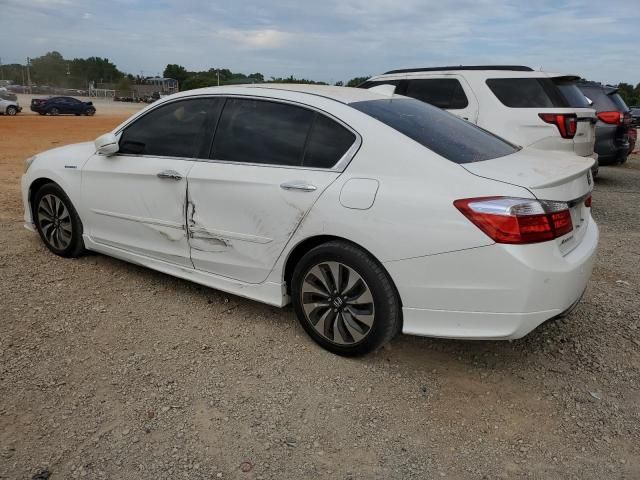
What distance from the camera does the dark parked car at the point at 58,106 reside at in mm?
36969

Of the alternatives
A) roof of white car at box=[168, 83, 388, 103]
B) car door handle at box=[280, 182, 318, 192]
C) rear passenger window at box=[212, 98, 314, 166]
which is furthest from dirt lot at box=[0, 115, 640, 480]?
roof of white car at box=[168, 83, 388, 103]

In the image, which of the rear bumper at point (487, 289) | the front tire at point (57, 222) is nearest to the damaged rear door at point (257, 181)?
the rear bumper at point (487, 289)

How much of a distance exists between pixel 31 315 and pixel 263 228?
5.84 feet

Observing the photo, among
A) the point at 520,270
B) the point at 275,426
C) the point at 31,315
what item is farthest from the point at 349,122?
the point at 31,315

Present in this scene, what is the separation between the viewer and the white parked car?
110 inches

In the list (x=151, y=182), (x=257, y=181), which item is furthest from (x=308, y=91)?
(x=151, y=182)

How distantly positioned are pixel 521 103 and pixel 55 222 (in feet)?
18.1

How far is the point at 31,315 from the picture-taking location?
3816 millimetres

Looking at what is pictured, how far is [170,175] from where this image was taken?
388cm

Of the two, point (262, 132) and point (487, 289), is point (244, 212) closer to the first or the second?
point (262, 132)

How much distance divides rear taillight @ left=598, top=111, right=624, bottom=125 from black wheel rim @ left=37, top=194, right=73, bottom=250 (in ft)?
29.5

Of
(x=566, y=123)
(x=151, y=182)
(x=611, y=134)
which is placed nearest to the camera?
(x=151, y=182)

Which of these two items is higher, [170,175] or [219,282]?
[170,175]

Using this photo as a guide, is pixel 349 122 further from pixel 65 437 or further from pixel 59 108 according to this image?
pixel 59 108
